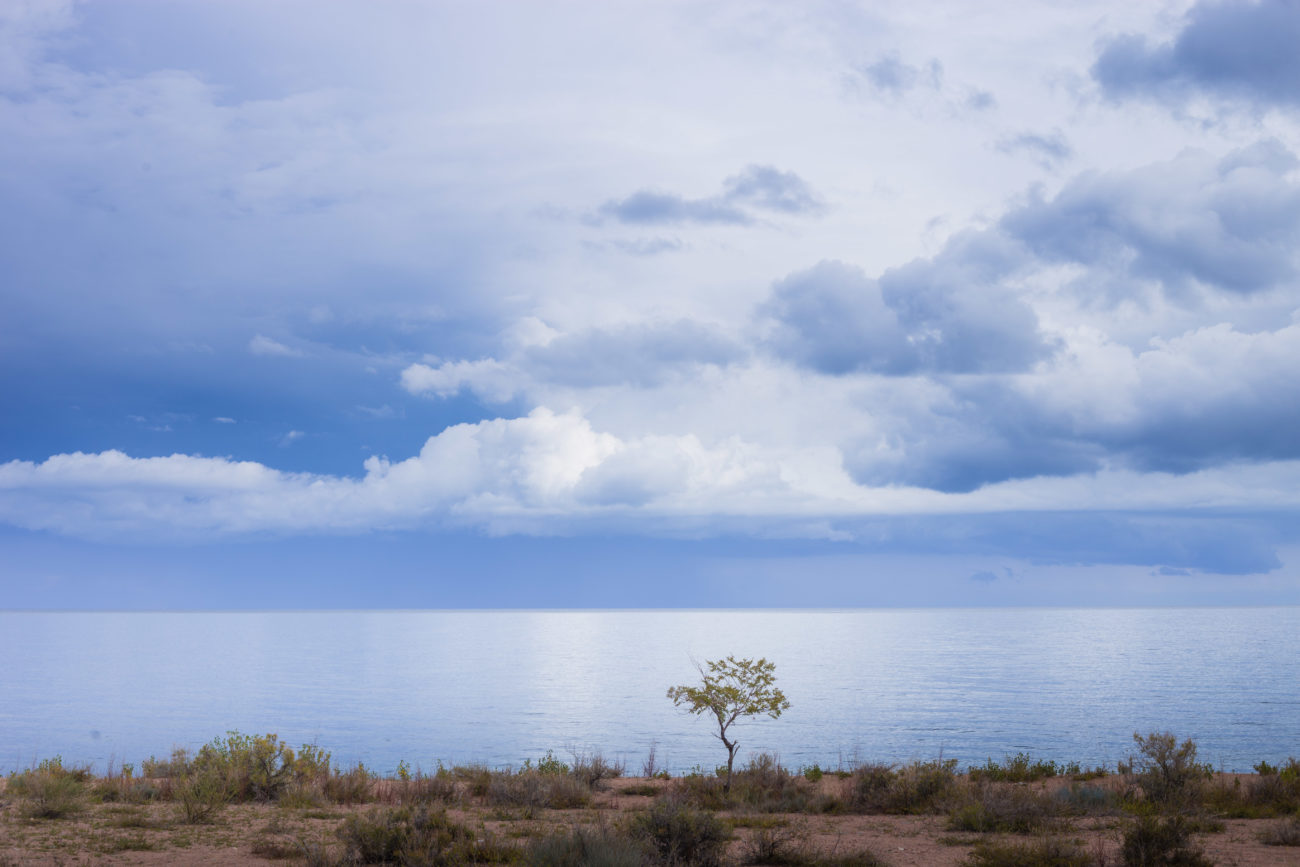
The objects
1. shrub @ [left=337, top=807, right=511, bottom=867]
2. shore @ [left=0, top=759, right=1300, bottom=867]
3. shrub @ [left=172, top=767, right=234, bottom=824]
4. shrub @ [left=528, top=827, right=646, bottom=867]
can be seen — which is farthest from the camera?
shrub @ [left=172, top=767, right=234, bottom=824]

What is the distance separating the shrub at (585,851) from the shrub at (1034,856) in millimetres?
5016

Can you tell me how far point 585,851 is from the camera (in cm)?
1169

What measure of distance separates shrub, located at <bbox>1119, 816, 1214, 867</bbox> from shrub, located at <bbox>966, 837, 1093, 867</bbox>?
1.89ft

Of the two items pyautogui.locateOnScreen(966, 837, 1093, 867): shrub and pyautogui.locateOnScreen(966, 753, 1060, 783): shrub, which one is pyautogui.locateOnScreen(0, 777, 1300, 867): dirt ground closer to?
pyautogui.locateOnScreen(966, 837, 1093, 867): shrub

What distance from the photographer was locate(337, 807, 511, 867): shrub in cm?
1330

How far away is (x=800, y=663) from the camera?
115m

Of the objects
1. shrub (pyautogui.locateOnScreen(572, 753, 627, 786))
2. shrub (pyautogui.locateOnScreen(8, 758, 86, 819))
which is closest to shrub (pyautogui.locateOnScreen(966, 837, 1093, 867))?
shrub (pyautogui.locateOnScreen(572, 753, 627, 786))

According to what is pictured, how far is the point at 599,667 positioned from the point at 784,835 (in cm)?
A: 10010

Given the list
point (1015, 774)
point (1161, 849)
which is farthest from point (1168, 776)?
→ point (1161, 849)

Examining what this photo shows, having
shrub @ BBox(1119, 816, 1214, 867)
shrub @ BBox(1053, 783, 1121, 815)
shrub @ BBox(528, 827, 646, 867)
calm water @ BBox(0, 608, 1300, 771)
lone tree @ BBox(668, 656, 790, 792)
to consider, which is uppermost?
lone tree @ BBox(668, 656, 790, 792)

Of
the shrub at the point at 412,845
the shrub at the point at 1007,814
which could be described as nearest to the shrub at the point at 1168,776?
the shrub at the point at 1007,814

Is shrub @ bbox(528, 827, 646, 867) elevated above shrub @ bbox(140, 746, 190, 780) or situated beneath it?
elevated above

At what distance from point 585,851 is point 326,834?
6.47m

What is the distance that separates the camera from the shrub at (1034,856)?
42.4 ft
